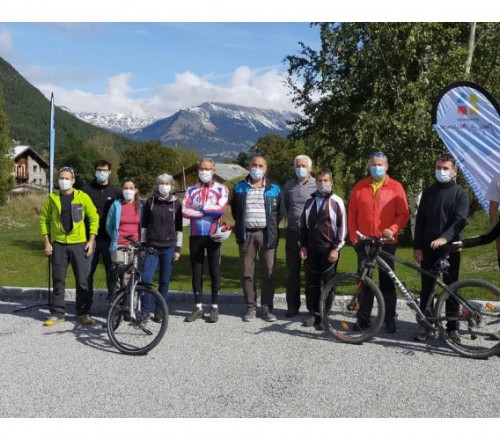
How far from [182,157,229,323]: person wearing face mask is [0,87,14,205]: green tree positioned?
1169 inches

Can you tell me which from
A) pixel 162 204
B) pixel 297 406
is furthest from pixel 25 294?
pixel 297 406

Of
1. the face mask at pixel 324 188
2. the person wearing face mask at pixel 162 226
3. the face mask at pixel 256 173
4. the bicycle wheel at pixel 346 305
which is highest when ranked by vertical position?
the face mask at pixel 256 173

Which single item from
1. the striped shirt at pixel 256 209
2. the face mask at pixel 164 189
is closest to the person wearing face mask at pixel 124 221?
the face mask at pixel 164 189

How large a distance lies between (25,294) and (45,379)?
385cm

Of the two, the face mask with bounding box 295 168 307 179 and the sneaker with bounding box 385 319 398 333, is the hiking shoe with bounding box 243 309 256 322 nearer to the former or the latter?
the sneaker with bounding box 385 319 398 333

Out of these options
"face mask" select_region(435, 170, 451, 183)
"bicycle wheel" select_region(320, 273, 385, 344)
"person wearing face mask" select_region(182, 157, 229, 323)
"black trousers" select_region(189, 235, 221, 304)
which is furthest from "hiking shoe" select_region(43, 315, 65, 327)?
"face mask" select_region(435, 170, 451, 183)

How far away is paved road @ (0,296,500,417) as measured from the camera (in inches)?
165

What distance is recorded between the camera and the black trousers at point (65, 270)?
6.73m

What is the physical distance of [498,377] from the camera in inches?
192

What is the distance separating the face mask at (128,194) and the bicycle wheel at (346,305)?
2699 mm

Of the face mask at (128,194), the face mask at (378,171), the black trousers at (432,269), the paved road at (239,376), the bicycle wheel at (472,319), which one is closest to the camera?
the paved road at (239,376)

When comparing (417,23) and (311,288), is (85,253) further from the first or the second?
(417,23)

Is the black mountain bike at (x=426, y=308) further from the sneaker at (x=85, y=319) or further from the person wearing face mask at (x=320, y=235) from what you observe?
the sneaker at (x=85, y=319)

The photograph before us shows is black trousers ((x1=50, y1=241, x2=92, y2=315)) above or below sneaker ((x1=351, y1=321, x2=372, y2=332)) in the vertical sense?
above
